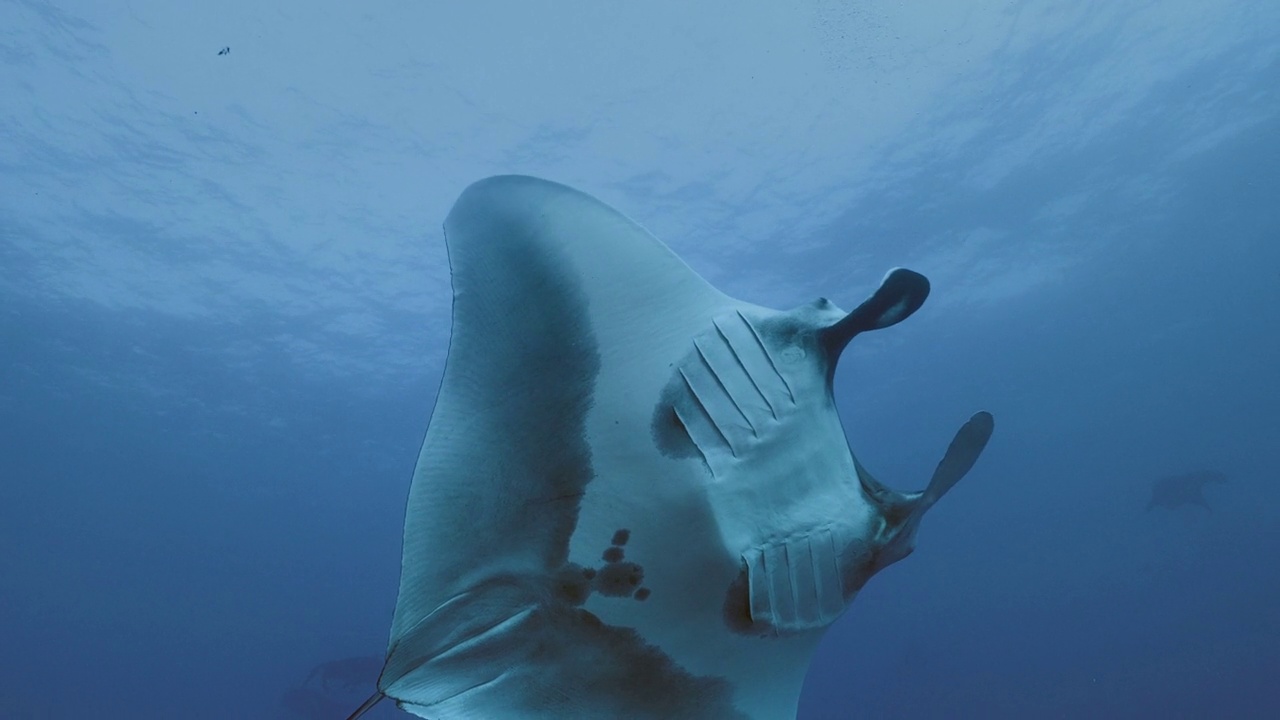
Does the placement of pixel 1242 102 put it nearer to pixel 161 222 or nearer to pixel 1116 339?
pixel 1116 339

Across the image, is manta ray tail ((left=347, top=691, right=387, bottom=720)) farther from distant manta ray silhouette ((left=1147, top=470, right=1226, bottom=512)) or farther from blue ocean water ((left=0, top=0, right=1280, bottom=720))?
distant manta ray silhouette ((left=1147, top=470, right=1226, bottom=512))

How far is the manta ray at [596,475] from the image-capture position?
1.63 m

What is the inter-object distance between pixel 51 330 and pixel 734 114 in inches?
769

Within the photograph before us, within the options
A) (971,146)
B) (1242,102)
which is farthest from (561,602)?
(1242,102)

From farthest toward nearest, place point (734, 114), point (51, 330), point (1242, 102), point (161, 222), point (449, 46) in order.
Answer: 1. point (51, 330)
2. point (1242, 102)
3. point (161, 222)
4. point (734, 114)
5. point (449, 46)

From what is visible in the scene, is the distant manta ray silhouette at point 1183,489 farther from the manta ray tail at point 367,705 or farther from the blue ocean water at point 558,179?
the manta ray tail at point 367,705

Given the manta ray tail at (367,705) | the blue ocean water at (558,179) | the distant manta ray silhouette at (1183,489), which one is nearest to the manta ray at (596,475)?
the manta ray tail at (367,705)

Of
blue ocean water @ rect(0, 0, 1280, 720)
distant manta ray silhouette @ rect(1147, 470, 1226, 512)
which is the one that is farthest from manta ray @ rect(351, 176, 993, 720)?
distant manta ray silhouette @ rect(1147, 470, 1226, 512)

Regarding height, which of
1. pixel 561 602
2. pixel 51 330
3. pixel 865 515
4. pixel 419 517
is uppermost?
pixel 51 330

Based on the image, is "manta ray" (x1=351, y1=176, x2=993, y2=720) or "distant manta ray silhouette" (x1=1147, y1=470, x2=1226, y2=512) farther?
"distant manta ray silhouette" (x1=1147, y1=470, x2=1226, y2=512)

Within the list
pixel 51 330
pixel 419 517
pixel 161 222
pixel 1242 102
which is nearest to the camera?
pixel 419 517

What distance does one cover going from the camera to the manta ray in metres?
1.63

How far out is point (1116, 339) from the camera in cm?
2764

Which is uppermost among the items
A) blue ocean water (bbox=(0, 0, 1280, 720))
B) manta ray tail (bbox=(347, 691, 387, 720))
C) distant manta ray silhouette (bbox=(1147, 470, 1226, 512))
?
blue ocean water (bbox=(0, 0, 1280, 720))
